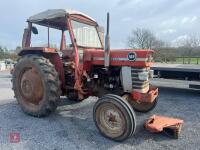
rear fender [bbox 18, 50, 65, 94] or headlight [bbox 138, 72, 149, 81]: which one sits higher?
rear fender [bbox 18, 50, 65, 94]

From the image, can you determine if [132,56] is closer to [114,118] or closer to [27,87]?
[114,118]

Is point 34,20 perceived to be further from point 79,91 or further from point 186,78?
point 186,78

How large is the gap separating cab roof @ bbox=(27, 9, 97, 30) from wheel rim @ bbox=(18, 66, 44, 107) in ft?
3.53

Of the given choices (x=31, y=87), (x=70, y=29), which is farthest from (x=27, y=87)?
(x=70, y=29)

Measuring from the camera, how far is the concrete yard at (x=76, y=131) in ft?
12.3

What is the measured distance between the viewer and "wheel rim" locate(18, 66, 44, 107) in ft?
16.4

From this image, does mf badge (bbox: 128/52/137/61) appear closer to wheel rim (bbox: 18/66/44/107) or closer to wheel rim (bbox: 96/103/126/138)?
wheel rim (bbox: 96/103/126/138)

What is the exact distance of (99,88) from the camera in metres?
4.97

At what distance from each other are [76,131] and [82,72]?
1.17m

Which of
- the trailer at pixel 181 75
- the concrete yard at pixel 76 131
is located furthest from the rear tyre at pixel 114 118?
the trailer at pixel 181 75

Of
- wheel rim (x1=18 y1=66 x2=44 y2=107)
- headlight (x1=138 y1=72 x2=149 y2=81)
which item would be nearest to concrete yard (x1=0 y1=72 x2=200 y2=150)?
wheel rim (x1=18 y1=66 x2=44 y2=107)

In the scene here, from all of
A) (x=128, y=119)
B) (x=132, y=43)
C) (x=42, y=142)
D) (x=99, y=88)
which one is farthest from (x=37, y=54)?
(x=132, y=43)

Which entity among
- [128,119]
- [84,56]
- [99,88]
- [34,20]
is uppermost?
[34,20]

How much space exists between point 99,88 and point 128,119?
134 centimetres
